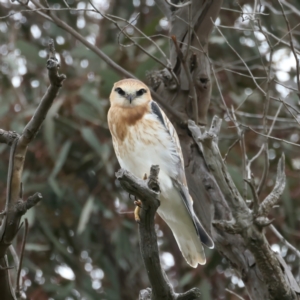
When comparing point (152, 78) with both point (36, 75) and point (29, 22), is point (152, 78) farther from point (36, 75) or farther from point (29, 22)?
point (29, 22)

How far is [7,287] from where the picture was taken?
1.66 metres

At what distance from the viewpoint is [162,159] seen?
7.29 feet

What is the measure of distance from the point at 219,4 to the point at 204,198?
0.71 m

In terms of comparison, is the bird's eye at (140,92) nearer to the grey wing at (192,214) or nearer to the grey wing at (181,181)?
the grey wing at (181,181)

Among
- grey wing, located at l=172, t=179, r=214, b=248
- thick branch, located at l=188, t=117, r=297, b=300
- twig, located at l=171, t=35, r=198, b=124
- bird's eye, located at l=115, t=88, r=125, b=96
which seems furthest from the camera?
bird's eye, located at l=115, t=88, r=125, b=96

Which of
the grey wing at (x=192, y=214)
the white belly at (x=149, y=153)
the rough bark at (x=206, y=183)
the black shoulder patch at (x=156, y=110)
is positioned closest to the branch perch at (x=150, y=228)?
the rough bark at (x=206, y=183)

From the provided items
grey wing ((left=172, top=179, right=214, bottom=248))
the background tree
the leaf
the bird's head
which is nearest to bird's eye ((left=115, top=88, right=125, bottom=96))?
the bird's head

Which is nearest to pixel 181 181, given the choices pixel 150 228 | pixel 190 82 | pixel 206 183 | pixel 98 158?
pixel 206 183

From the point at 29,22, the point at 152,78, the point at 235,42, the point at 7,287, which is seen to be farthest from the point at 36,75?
the point at 7,287

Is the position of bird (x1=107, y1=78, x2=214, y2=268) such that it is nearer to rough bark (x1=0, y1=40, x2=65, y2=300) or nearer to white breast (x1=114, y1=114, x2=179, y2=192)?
white breast (x1=114, y1=114, x2=179, y2=192)

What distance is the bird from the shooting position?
86.6 inches

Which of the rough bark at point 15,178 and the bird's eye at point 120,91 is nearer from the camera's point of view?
the rough bark at point 15,178

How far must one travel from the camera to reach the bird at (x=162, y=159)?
7.22ft

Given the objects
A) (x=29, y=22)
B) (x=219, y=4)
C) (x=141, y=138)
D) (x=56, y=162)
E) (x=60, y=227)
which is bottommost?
(x=60, y=227)
